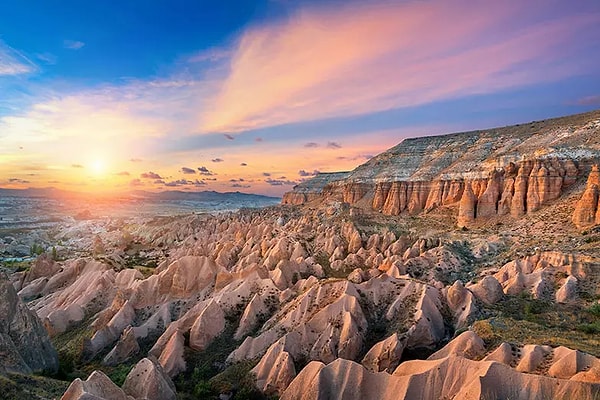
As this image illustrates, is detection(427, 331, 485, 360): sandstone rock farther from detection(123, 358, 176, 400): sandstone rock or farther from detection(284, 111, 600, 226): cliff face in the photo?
detection(284, 111, 600, 226): cliff face

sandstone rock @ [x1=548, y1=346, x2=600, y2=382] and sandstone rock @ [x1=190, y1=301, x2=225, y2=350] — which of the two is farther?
sandstone rock @ [x1=190, y1=301, x2=225, y2=350]

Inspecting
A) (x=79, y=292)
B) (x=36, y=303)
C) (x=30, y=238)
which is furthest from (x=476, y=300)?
(x=30, y=238)

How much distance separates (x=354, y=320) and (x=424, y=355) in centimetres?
535

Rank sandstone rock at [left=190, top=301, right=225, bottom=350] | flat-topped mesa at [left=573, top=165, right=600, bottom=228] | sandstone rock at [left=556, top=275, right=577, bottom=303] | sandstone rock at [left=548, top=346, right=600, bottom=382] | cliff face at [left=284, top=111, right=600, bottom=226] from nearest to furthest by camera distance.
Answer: sandstone rock at [left=548, top=346, right=600, bottom=382] → sandstone rock at [left=190, top=301, right=225, bottom=350] → sandstone rock at [left=556, top=275, right=577, bottom=303] → flat-topped mesa at [left=573, top=165, right=600, bottom=228] → cliff face at [left=284, top=111, right=600, bottom=226]

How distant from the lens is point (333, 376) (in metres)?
21.5

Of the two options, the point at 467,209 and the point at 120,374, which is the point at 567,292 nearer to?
the point at 120,374

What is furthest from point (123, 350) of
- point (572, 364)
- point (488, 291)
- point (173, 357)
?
point (572, 364)

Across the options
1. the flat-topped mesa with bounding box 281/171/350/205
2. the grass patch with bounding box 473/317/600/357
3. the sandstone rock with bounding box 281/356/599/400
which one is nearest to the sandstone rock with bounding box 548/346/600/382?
the sandstone rock with bounding box 281/356/599/400

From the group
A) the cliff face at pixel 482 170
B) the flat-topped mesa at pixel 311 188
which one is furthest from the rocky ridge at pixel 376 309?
the flat-topped mesa at pixel 311 188

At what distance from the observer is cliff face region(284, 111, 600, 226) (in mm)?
61375

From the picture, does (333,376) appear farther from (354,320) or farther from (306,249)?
(306,249)

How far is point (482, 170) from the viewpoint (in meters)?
76.4

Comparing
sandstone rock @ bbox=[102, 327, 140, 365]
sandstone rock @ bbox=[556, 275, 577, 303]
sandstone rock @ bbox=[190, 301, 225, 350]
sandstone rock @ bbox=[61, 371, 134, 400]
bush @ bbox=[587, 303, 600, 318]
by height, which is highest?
sandstone rock @ bbox=[61, 371, 134, 400]

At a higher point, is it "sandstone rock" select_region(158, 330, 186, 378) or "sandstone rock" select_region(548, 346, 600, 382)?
"sandstone rock" select_region(548, 346, 600, 382)
